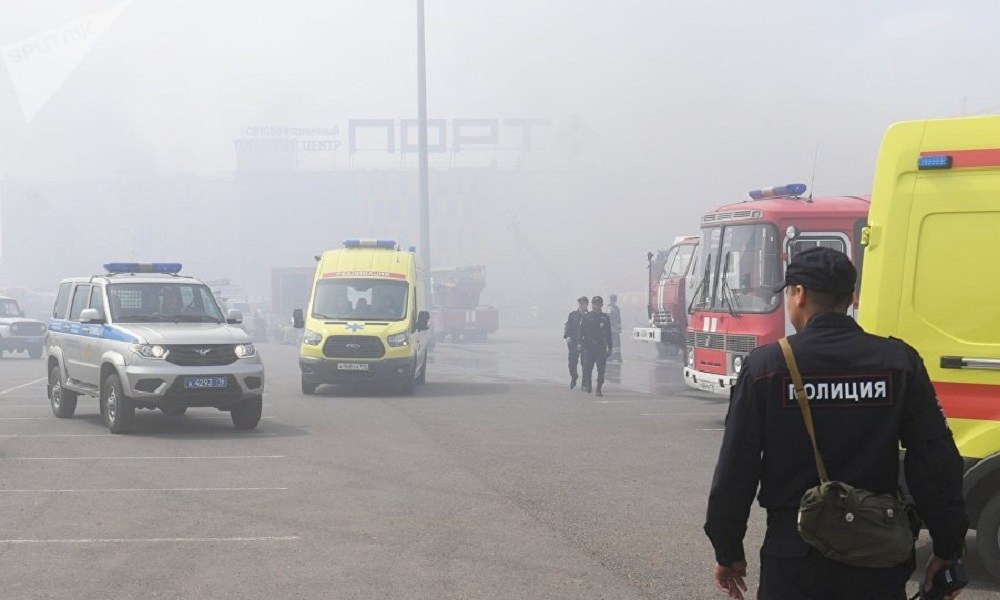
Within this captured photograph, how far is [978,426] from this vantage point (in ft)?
23.2

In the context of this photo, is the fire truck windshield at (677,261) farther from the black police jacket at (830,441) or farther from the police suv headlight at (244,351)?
the black police jacket at (830,441)

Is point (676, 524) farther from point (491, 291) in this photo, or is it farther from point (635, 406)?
point (491, 291)

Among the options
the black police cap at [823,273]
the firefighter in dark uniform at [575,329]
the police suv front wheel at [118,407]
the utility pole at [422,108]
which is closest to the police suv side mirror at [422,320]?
the firefighter in dark uniform at [575,329]

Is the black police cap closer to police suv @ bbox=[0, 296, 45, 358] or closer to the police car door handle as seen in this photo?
the police car door handle

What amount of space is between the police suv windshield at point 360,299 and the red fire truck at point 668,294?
443cm

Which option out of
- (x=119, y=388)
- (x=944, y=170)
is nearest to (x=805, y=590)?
(x=944, y=170)

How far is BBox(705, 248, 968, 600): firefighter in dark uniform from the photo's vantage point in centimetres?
383

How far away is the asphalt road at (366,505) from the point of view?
723cm

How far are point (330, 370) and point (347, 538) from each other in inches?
519

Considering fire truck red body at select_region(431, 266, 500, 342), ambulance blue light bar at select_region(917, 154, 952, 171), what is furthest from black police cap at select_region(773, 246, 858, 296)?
fire truck red body at select_region(431, 266, 500, 342)

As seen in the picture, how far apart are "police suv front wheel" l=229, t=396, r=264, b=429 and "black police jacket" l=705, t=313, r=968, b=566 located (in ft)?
40.7

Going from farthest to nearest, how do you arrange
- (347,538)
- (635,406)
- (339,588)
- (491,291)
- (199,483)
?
(491,291)
(635,406)
(199,483)
(347,538)
(339,588)

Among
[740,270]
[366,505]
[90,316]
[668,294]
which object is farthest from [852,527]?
[668,294]

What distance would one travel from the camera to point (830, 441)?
151 inches
